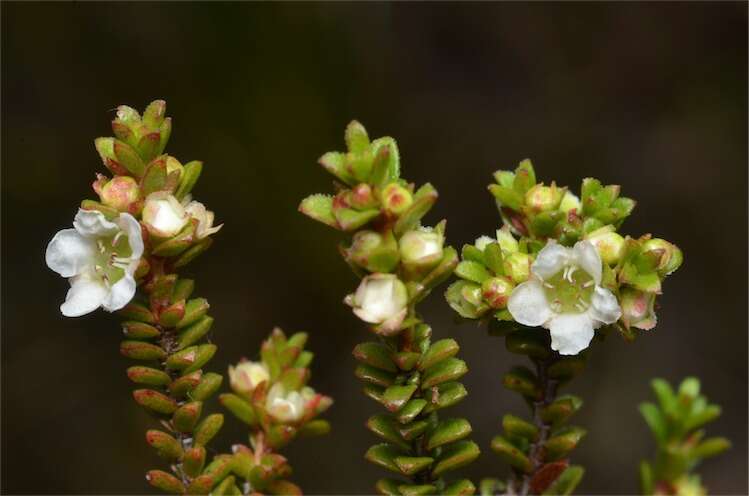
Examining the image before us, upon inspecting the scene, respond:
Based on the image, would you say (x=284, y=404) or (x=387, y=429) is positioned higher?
(x=284, y=404)

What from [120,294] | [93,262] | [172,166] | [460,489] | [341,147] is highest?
[341,147]

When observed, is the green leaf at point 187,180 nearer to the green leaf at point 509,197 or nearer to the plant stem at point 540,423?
the green leaf at point 509,197

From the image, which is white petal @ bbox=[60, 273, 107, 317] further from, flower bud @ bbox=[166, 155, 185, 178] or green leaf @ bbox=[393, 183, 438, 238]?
green leaf @ bbox=[393, 183, 438, 238]

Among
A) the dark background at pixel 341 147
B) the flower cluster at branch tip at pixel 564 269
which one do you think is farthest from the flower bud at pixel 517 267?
the dark background at pixel 341 147

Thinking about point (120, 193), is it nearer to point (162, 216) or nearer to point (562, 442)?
point (162, 216)

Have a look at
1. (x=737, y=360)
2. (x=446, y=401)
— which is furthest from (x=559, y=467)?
(x=737, y=360)

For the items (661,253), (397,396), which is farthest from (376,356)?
(661,253)

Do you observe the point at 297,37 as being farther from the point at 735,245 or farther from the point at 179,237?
the point at 179,237
